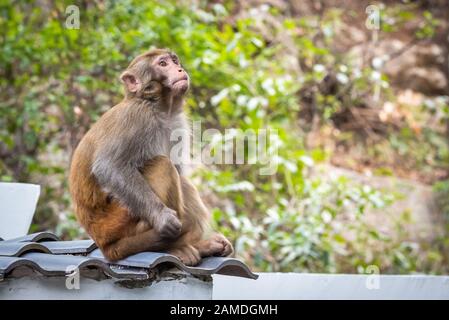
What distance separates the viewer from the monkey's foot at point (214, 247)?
4.02 m

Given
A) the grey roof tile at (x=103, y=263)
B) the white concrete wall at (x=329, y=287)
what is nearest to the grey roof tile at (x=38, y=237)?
the grey roof tile at (x=103, y=263)

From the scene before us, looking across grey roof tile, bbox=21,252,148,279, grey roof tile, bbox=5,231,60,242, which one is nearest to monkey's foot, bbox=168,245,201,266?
grey roof tile, bbox=21,252,148,279

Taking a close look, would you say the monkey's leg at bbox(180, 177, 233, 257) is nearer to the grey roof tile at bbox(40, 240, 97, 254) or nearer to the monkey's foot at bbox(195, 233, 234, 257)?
the monkey's foot at bbox(195, 233, 234, 257)

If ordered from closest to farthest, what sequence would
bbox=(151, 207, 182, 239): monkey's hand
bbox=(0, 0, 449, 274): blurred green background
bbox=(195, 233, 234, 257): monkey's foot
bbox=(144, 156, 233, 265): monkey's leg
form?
bbox=(151, 207, 182, 239): monkey's hand
bbox=(144, 156, 233, 265): monkey's leg
bbox=(195, 233, 234, 257): monkey's foot
bbox=(0, 0, 449, 274): blurred green background

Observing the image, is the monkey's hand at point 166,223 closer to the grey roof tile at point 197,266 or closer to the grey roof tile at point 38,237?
the grey roof tile at point 197,266

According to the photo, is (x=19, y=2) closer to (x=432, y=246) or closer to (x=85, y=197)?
(x=85, y=197)

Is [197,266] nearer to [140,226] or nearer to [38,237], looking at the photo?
[140,226]

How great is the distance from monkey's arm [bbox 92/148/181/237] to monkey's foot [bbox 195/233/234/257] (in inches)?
10.5

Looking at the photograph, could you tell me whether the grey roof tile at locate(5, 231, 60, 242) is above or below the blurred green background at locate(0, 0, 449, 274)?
below

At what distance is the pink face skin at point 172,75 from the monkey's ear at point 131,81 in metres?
0.15

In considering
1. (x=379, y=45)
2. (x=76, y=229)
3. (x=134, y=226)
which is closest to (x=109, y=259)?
(x=134, y=226)

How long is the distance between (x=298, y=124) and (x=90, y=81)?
14.6 feet

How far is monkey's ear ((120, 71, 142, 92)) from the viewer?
4.25 m
